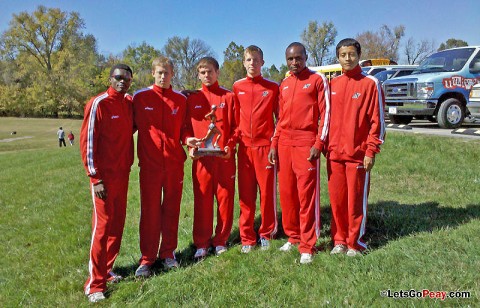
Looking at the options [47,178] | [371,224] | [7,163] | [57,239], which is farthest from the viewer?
[7,163]

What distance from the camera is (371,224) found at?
17.0 feet

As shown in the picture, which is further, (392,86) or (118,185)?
(392,86)

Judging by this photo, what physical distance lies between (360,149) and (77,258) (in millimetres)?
3965

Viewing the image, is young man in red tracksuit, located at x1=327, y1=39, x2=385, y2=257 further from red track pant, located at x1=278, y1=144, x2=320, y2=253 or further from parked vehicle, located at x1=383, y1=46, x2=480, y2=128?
parked vehicle, located at x1=383, y1=46, x2=480, y2=128

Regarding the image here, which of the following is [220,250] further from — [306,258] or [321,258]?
[321,258]

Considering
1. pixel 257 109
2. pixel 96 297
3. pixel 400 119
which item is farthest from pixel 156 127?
pixel 400 119

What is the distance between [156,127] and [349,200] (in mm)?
2275

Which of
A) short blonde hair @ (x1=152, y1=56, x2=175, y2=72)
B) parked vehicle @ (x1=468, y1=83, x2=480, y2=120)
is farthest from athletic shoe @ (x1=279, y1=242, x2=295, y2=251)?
parked vehicle @ (x1=468, y1=83, x2=480, y2=120)

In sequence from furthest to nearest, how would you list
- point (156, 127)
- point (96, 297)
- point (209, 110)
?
point (209, 110), point (156, 127), point (96, 297)

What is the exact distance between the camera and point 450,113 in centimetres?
1118

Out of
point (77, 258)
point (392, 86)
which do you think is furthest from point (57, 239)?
point (392, 86)

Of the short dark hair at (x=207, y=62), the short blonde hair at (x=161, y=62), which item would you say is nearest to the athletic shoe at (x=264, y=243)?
the short dark hair at (x=207, y=62)

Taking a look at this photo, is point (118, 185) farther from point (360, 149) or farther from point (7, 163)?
point (7, 163)

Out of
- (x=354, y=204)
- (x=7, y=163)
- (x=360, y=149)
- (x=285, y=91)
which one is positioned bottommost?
(x=7, y=163)
